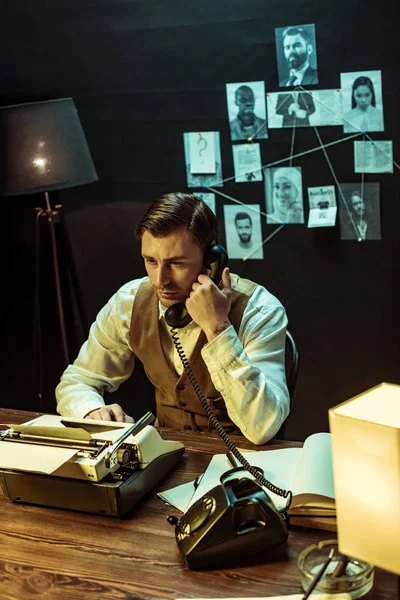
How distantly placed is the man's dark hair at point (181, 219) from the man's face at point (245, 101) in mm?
1066

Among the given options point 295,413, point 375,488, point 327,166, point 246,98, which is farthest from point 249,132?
point 375,488

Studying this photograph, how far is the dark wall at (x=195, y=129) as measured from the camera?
3154 mm

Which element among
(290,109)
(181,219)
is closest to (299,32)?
(290,109)

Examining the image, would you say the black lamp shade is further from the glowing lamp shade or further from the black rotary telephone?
the glowing lamp shade

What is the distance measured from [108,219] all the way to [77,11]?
94cm

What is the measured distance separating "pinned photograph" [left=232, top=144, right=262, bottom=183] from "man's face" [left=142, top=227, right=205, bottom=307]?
116 cm

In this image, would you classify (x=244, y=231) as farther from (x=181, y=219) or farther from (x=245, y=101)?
(x=181, y=219)

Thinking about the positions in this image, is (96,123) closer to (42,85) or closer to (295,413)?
(42,85)

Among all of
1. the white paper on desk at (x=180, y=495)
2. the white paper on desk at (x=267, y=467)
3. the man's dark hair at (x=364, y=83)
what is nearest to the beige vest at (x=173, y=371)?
the white paper on desk at (x=267, y=467)

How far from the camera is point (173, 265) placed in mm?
2246

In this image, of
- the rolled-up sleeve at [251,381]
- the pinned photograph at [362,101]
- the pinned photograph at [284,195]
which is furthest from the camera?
the pinned photograph at [284,195]

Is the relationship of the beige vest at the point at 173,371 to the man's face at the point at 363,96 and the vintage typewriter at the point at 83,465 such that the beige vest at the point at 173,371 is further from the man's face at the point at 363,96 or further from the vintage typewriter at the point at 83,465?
the man's face at the point at 363,96

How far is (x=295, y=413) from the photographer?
3.54m

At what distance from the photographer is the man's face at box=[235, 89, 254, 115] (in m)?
3.27
